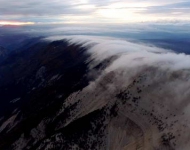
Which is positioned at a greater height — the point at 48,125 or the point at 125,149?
the point at 125,149

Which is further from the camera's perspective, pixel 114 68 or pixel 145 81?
pixel 114 68

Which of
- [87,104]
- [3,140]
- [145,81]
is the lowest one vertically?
[3,140]

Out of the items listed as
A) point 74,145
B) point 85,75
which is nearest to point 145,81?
point 74,145

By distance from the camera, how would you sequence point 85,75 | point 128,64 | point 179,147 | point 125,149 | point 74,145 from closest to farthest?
point 179,147, point 125,149, point 74,145, point 128,64, point 85,75

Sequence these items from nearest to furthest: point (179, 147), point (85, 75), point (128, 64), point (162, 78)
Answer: point (179, 147)
point (162, 78)
point (128, 64)
point (85, 75)

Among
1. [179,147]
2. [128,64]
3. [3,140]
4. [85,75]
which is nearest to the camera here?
[179,147]

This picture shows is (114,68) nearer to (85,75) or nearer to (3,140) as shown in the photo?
(85,75)

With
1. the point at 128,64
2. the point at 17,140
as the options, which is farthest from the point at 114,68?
the point at 17,140

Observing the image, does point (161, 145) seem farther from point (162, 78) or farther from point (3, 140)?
point (3, 140)

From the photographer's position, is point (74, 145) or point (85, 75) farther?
point (85, 75)
